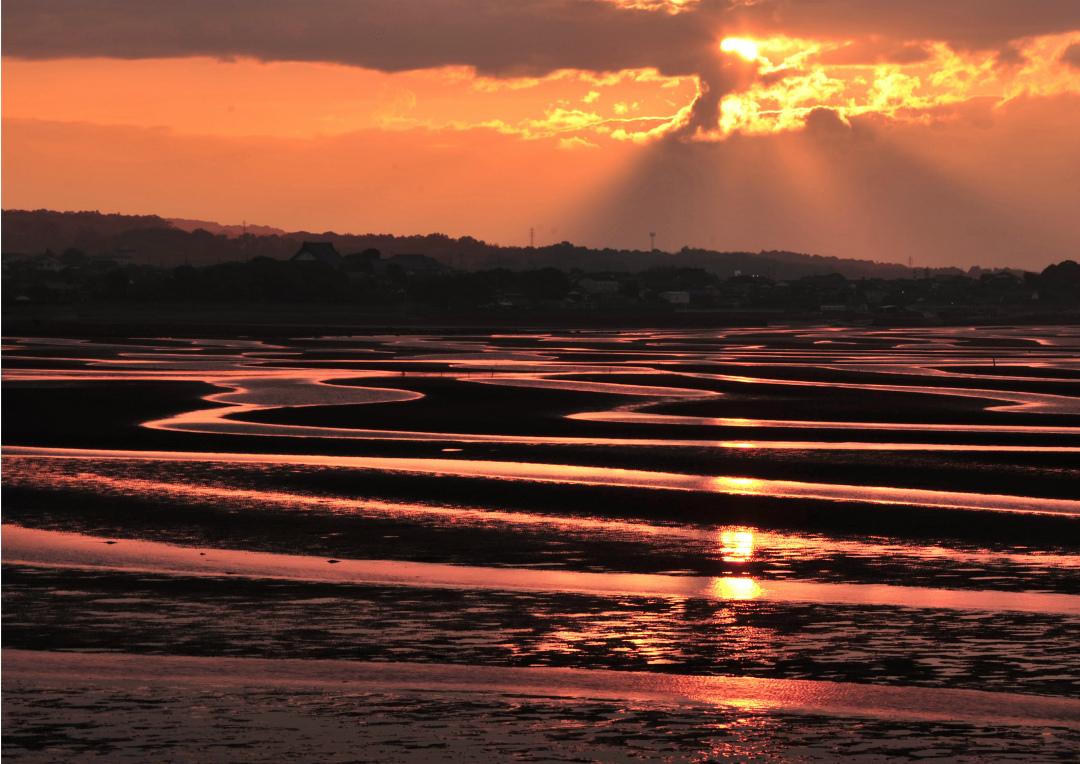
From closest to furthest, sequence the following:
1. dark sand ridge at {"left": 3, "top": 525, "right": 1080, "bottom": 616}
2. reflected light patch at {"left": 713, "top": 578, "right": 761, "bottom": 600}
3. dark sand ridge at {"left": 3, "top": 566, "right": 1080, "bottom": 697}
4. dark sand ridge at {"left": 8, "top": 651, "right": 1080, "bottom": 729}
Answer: dark sand ridge at {"left": 8, "top": 651, "right": 1080, "bottom": 729} < dark sand ridge at {"left": 3, "top": 566, "right": 1080, "bottom": 697} < dark sand ridge at {"left": 3, "top": 525, "right": 1080, "bottom": 616} < reflected light patch at {"left": 713, "top": 578, "right": 761, "bottom": 600}

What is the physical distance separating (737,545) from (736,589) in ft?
11.7

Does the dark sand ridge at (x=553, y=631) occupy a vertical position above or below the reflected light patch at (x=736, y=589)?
above

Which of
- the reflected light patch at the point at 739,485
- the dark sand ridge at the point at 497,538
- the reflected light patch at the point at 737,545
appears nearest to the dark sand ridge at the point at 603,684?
the dark sand ridge at the point at 497,538

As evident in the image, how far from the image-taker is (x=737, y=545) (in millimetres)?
22328

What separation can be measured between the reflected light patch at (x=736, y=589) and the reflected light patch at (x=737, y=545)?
Answer: 5.29 feet

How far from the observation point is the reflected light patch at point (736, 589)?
1833 centimetres

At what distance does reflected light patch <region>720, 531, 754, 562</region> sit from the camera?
837 inches

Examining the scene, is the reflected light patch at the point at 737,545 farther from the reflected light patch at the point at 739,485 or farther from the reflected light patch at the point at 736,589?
the reflected light patch at the point at 739,485

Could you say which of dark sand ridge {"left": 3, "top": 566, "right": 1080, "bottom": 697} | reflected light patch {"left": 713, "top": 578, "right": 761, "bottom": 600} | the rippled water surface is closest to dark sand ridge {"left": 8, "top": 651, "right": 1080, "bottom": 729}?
the rippled water surface

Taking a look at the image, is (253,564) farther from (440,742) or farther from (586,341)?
(586,341)

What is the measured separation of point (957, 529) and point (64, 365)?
54692 millimetres

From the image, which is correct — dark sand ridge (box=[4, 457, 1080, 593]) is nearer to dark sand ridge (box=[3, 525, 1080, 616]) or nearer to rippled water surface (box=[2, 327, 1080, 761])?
rippled water surface (box=[2, 327, 1080, 761])

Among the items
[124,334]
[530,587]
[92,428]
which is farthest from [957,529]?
[124,334]

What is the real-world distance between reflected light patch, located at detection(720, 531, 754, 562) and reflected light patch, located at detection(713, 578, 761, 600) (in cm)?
161
